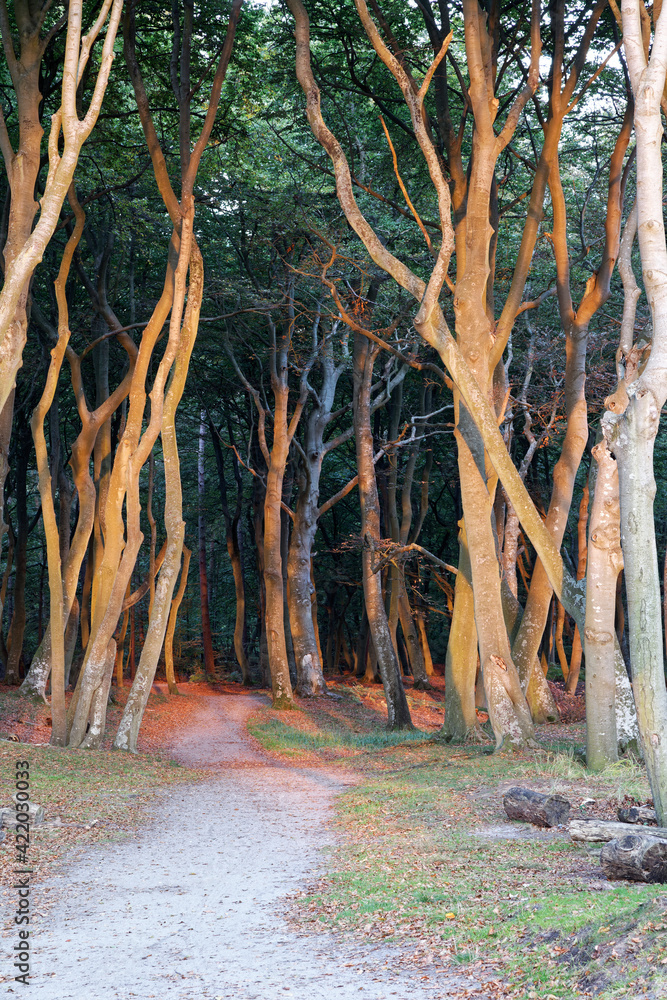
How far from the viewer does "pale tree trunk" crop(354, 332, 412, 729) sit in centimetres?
1753

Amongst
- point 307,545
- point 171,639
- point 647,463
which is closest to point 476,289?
point 647,463

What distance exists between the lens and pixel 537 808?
7.22 m

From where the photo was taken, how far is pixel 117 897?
5.98 metres

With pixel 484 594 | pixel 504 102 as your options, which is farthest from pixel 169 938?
pixel 504 102

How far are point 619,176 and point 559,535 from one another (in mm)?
5917

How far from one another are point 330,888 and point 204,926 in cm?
106

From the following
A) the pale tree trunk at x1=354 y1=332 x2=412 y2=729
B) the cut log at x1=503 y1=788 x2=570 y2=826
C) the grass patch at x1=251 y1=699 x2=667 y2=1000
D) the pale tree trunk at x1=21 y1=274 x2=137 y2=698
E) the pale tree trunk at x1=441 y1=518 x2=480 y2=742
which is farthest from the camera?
the pale tree trunk at x1=354 y1=332 x2=412 y2=729

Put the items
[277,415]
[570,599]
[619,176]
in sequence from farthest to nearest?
1. [277,415]
2. [619,176]
3. [570,599]

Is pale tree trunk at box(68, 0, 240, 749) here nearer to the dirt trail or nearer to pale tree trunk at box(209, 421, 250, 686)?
the dirt trail

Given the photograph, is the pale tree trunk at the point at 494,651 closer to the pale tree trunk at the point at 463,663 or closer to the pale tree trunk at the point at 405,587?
the pale tree trunk at the point at 463,663

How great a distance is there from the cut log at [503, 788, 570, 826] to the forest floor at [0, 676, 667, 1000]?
15 centimetres

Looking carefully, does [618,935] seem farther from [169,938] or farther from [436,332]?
[436,332]

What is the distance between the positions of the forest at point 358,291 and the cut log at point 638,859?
90 cm

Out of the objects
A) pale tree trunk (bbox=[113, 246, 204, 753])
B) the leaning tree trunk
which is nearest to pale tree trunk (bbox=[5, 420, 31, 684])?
the leaning tree trunk
